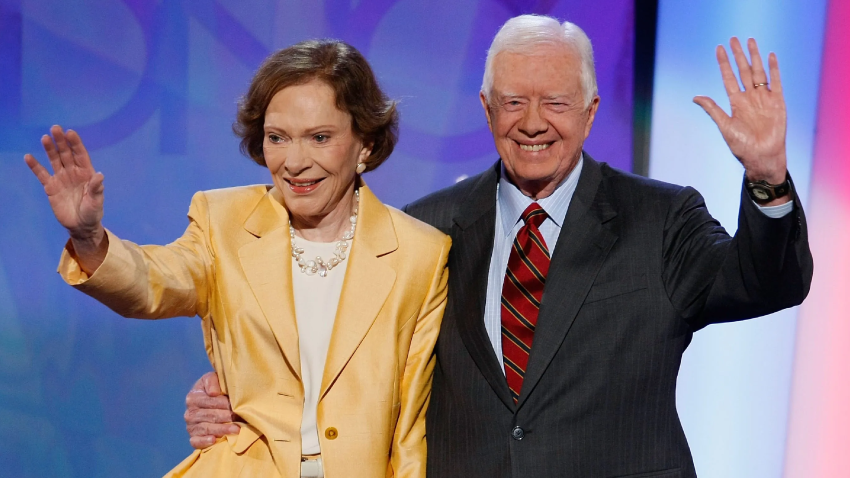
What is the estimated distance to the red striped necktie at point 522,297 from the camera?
2.12 meters

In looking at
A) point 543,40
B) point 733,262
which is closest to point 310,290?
point 543,40

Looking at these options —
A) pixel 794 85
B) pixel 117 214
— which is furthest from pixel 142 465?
pixel 794 85

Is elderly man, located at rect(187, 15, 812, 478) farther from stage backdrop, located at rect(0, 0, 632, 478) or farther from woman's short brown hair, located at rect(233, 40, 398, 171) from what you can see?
stage backdrop, located at rect(0, 0, 632, 478)

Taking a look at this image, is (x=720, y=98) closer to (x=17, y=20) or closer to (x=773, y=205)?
(x=773, y=205)

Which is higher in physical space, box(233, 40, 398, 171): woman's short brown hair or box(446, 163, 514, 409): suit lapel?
box(233, 40, 398, 171): woman's short brown hair

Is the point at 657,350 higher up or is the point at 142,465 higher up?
the point at 657,350

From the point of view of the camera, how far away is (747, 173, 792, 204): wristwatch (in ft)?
5.98

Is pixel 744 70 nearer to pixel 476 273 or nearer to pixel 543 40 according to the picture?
pixel 543 40

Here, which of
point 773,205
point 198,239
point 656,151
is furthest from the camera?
point 656,151

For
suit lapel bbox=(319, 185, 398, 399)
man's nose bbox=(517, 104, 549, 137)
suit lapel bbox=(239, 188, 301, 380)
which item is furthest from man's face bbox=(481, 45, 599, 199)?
suit lapel bbox=(239, 188, 301, 380)

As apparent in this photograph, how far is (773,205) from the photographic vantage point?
1.82 metres

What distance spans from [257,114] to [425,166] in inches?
58.4

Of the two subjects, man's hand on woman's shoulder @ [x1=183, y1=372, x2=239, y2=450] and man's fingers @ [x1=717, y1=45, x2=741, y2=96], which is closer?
man's fingers @ [x1=717, y1=45, x2=741, y2=96]

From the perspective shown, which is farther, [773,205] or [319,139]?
[319,139]
